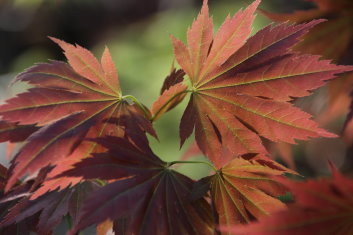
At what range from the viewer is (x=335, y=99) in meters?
0.91

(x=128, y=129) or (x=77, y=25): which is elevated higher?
(x=77, y=25)

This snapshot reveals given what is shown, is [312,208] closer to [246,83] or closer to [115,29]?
[246,83]

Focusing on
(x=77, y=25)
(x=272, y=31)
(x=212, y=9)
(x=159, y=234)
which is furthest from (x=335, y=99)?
(x=77, y=25)

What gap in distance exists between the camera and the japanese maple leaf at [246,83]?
559 millimetres

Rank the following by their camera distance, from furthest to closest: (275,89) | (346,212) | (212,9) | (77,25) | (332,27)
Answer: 1. (77,25)
2. (212,9)
3. (332,27)
4. (275,89)
5. (346,212)

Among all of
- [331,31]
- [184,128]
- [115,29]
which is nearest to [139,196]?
[184,128]

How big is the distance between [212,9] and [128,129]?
493 centimetres

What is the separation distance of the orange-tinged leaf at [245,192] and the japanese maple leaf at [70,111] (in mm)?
97

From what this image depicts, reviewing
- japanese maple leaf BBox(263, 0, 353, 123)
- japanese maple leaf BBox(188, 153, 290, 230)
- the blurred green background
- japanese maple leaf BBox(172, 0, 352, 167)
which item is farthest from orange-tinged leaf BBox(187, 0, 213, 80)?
the blurred green background

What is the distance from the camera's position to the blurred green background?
4820 mm

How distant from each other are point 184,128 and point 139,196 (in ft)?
0.34

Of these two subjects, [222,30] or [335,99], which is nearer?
[222,30]

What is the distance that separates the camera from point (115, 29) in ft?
22.0

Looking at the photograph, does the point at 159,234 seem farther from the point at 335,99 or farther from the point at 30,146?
the point at 335,99
